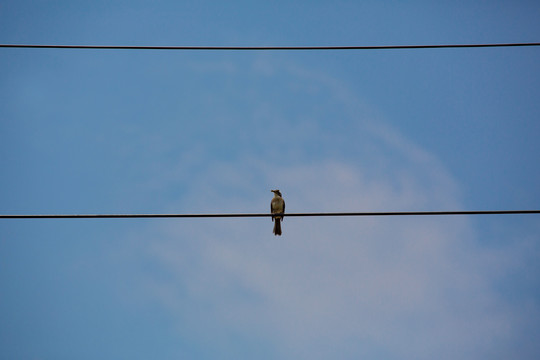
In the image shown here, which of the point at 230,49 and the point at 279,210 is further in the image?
the point at 279,210

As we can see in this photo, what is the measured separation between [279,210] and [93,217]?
7.19m

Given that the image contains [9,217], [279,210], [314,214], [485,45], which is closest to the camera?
[9,217]

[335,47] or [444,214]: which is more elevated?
[335,47]

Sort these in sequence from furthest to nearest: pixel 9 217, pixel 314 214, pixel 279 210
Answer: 1. pixel 279 210
2. pixel 314 214
3. pixel 9 217

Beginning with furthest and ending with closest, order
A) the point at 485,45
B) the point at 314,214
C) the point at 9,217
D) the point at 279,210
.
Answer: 1. the point at 279,210
2. the point at 485,45
3. the point at 314,214
4. the point at 9,217

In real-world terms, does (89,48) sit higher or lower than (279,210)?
higher

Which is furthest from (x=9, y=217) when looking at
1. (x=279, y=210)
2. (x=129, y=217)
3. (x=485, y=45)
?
(x=279, y=210)

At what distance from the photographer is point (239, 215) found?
6641 mm

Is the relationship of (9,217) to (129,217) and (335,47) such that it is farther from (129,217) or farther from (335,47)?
(335,47)

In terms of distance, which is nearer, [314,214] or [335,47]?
[314,214]

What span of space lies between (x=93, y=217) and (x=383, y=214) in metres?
3.66

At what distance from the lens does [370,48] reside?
767 centimetres

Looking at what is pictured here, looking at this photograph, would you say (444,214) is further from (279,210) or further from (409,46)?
(279,210)

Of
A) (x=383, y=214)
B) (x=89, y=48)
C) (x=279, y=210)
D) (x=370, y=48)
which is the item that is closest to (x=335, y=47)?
(x=370, y=48)
